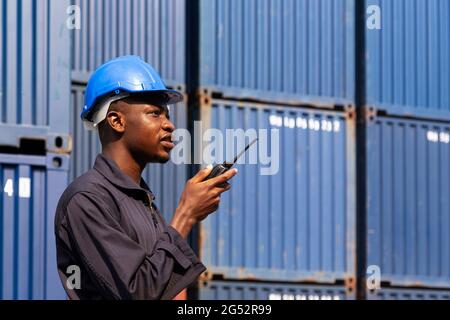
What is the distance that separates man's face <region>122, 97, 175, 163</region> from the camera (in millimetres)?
6102

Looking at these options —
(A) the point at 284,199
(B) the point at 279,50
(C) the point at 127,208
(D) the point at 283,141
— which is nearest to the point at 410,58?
(B) the point at 279,50

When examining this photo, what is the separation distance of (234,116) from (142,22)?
1678 millimetres

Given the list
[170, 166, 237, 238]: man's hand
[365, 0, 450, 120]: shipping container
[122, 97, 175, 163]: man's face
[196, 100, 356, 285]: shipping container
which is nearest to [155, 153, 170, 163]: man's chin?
[122, 97, 175, 163]: man's face

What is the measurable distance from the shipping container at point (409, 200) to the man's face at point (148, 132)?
9.61 m

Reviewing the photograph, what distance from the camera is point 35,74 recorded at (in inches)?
460

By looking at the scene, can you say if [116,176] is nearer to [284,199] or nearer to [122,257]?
[122,257]

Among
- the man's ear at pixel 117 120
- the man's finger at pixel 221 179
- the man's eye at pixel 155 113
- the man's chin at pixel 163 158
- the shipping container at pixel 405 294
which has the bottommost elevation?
the shipping container at pixel 405 294

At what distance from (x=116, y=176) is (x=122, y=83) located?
1.67ft

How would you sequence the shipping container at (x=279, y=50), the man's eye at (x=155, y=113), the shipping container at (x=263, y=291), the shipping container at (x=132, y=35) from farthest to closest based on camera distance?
the shipping container at (x=279, y=50) → the shipping container at (x=263, y=291) → the shipping container at (x=132, y=35) → the man's eye at (x=155, y=113)

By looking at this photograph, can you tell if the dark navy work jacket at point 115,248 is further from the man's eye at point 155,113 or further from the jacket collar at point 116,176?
the man's eye at point 155,113

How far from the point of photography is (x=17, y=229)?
37.3 feet

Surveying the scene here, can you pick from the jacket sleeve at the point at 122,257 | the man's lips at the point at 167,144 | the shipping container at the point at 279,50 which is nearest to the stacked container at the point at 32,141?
the shipping container at the point at 279,50

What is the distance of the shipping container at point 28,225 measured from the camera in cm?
1127

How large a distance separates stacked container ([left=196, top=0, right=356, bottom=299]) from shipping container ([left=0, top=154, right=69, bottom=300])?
2974 millimetres
